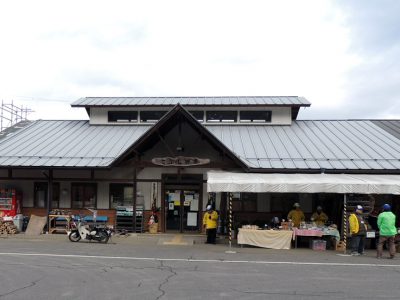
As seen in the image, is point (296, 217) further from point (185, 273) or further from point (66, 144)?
point (66, 144)

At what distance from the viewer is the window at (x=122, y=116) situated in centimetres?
2469

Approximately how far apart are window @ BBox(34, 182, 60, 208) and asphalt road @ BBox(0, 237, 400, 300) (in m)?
5.11

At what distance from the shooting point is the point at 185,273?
10094 millimetres

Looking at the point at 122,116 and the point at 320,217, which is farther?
the point at 122,116

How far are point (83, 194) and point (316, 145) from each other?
36.2ft

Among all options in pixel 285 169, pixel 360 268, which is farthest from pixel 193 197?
pixel 360 268

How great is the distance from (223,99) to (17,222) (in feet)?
41.5

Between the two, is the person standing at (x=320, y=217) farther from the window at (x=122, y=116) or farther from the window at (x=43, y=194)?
the window at (x=122, y=116)

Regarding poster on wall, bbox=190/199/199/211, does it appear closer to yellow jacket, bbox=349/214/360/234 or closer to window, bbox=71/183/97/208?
window, bbox=71/183/97/208

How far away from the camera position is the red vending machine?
19.5 meters

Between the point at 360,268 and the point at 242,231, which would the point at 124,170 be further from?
the point at 360,268

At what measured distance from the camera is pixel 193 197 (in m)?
20.0

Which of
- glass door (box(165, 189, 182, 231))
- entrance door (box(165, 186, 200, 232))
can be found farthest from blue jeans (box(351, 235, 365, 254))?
glass door (box(165, 189, 182, 231))

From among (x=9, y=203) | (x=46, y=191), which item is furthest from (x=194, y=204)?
(x=9, y=203)
